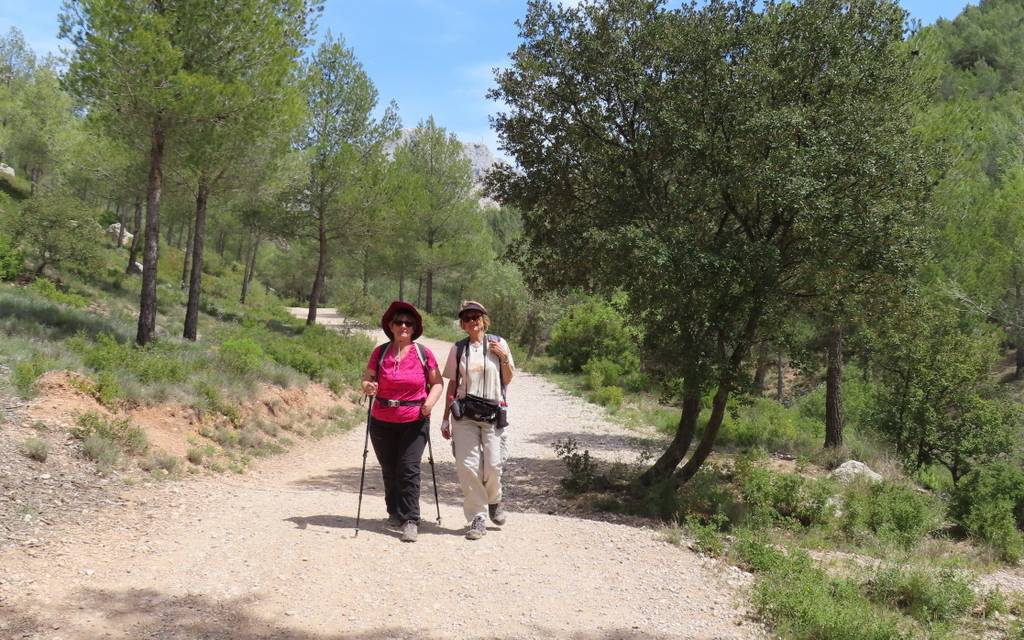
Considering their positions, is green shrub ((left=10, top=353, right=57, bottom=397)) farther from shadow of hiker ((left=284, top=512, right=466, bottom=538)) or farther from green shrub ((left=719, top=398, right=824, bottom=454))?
green shrub ((left=719, top=398, right=824, bottom=454))

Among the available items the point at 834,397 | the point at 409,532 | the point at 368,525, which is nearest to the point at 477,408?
the point at 409,532

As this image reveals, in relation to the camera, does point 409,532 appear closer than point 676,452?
Yes

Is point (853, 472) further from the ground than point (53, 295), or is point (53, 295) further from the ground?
point (53, 295)

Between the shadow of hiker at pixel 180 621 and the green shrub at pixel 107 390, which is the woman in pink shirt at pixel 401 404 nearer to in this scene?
the shadow of hiker at pixel 180 621

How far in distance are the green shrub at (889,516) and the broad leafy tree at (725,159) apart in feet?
7.61

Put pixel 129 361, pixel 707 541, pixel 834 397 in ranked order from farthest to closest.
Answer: pixel 834 397, pixel 129 361, pixel 707 541

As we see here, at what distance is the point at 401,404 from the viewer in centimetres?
590

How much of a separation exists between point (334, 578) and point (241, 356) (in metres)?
8.40

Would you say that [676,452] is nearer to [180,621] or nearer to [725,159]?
[725,159]

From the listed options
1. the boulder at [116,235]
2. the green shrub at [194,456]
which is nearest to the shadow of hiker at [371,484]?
the green shrub at [194,456]

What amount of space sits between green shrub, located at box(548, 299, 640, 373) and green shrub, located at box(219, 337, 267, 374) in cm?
1551

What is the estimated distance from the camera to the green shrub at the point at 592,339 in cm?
2662

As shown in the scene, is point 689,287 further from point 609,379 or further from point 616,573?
point 609,379

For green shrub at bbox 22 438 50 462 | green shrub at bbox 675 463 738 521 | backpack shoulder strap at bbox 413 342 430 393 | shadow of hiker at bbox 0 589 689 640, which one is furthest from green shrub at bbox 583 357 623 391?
shadow of hiker at bbox 0 589 689 640
